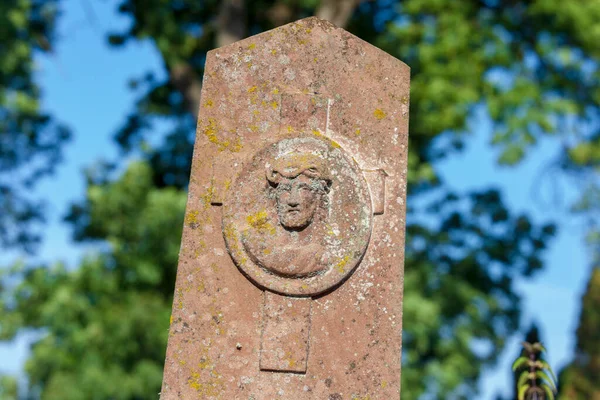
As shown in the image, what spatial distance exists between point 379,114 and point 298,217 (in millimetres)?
675

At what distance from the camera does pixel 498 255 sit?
1145 centimetres

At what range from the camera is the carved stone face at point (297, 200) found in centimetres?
365

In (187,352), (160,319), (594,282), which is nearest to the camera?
(187,352)

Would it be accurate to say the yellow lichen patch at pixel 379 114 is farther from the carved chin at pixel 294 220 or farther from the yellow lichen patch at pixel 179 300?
the yellow lichen patch at pixel 179 300

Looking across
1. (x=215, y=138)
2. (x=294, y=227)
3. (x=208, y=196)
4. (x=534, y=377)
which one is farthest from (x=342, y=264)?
(x=534, y=377)

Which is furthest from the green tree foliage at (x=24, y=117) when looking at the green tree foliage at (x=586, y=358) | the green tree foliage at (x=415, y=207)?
the green tree foliage at (x=586, y=358)

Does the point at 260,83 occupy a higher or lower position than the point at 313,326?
higher

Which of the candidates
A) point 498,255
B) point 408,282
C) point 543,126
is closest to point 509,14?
point 543,126

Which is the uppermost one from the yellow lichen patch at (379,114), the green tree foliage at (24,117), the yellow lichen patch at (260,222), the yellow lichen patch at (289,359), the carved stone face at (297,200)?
the green tree foliage at (24,117)

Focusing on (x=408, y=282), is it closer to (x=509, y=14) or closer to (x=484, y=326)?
(x=484, y=326)

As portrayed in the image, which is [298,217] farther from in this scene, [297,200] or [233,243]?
[233,243]

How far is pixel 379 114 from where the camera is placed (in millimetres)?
3883

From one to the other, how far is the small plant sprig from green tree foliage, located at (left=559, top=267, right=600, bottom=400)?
687 centimetres

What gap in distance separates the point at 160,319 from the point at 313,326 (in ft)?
24.0
